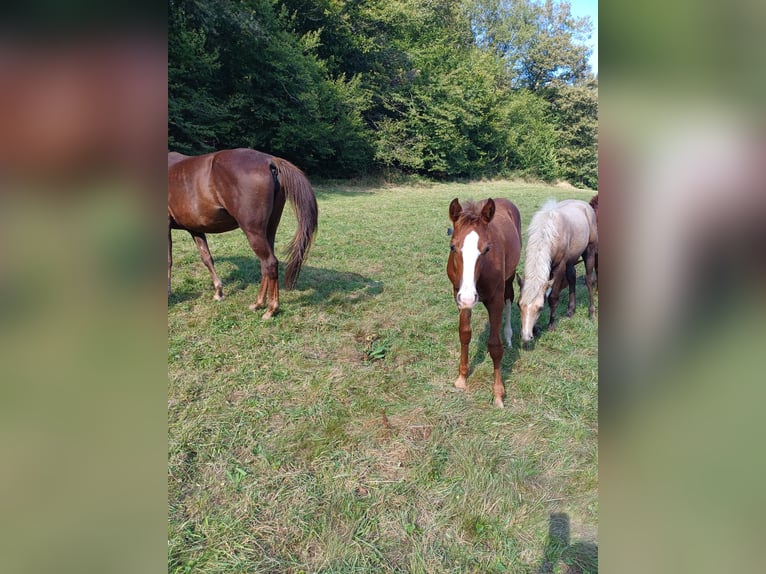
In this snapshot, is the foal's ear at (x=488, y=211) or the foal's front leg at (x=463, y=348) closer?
the foal's ear at (x=488, y=211)

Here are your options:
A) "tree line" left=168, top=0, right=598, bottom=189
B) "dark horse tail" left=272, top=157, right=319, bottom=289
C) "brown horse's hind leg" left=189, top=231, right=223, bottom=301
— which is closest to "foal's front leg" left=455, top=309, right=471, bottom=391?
"dark horse tail" left=272, top=157, right=319, bottom=289

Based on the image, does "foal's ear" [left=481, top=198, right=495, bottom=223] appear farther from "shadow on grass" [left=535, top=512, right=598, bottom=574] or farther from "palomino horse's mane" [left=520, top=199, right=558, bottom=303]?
"shadow on grass" [left=535, top=512, right=598, bottom=574]

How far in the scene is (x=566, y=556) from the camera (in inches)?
67.7

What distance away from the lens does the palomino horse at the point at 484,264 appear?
2.31 m

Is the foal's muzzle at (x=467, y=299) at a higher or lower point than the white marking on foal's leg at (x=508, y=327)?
higher

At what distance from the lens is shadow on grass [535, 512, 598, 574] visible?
1652 millimetres

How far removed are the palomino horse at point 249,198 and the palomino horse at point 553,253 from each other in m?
2.22

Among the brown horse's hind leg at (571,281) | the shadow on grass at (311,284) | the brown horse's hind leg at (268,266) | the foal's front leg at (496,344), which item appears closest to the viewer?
the foal's front leg at (496,344)

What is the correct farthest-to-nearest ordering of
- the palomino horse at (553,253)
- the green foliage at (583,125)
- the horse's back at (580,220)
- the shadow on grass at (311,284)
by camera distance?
1. the shadow on grass at (311,284)
2. the horse's back at (580,220)
3. the palomino horse at (553,253)
4. the green foliage at (583,125)

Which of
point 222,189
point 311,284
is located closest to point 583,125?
point 222,189
